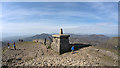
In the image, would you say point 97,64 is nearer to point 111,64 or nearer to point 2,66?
point 111,64

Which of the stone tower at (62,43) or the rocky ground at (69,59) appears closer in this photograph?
the rocky ground at (69,59)

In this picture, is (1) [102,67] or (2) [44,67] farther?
(2) [44,67]

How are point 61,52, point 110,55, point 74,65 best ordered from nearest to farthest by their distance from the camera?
point 74,65, point 110,55, point 61,52

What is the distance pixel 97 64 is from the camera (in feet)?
24.3

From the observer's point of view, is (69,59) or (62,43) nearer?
(69,59)

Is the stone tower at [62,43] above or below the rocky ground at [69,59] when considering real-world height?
above

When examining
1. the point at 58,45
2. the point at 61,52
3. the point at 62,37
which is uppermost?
the point at 62,37

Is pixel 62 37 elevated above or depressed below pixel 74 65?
above

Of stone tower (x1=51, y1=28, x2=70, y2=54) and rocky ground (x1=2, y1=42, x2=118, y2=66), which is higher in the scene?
stone tower (x1=51, y1=28, x2=70, y2=54)

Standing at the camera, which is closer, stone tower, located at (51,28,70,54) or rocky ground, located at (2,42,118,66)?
rocky ground, located at (2,42,118,66)

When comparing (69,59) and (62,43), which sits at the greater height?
(62,43)

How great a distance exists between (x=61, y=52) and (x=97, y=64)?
18.5 feet

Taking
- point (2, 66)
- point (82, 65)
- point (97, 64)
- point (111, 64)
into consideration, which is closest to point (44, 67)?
point (82, 65)

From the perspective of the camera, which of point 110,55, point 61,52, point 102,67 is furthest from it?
point 61,52
